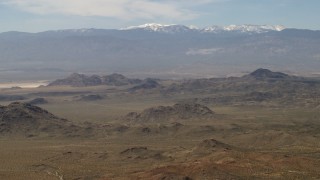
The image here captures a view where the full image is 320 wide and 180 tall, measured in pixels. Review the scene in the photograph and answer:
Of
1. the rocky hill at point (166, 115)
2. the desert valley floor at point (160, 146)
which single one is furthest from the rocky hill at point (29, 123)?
the rocky hill at point (166, 115)

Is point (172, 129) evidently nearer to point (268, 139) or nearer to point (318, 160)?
point (268, 139)

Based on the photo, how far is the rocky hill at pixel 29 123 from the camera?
158 meters

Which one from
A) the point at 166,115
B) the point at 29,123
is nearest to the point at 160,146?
the point at 29,123

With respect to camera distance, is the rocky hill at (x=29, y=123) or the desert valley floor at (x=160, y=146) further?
the rocky hill at (x=29, y=123)

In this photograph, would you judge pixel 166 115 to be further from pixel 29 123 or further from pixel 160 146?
pixel 160 146

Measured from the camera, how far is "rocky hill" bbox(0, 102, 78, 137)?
158 m

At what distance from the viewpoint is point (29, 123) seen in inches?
6422

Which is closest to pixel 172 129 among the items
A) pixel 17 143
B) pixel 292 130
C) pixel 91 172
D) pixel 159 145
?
pixel 159 145

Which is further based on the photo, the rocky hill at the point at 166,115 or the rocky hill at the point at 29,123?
the rocky hill at the point at 166,115

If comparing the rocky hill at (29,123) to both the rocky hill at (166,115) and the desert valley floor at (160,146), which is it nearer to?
the desert valley floor at (160,146)

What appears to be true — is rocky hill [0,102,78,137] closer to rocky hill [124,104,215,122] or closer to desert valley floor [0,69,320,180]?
desert valley floor [0,69,320,180]

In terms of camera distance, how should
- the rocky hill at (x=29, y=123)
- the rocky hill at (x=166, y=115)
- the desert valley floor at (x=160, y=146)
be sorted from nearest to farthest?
the desert valley floor at (x=160, y=146) < the rocky hill at (x=29, y=123) < the rocky hill at (x=166, y=115)

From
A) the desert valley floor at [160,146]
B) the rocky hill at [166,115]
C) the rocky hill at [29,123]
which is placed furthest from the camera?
the rocky hill at [166,115]

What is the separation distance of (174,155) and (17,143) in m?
46.9
